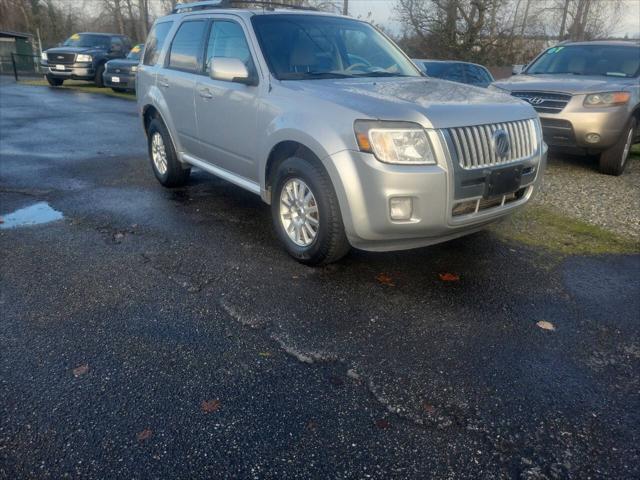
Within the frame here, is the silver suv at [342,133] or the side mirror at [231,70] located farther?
the side mirror at [231,70]

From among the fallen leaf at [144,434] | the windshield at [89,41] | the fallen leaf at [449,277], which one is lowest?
the fallen leaf at [449,277]

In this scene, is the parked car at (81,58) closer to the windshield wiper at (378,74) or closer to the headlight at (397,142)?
the windshield wiper at (378,74)

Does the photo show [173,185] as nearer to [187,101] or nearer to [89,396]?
[187,101]

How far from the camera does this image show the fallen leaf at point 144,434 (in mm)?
2286

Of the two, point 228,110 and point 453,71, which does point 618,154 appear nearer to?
point 228,110

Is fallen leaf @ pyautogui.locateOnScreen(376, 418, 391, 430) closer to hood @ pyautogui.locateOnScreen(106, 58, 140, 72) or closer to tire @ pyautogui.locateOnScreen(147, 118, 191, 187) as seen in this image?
tire @ pyautogui.locateOnScreen(147, 118, 191, 187)

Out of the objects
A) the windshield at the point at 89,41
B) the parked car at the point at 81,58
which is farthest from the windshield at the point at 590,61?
the windshield at the point at 89,41

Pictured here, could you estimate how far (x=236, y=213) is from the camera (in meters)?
5.52

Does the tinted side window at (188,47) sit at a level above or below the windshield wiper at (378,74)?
above

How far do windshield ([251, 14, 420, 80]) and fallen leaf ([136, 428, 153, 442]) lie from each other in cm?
292

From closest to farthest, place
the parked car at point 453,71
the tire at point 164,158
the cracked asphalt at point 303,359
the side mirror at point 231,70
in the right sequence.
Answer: the cracked asphalt at point 303,359
the side mirror at point 231,70
the tire at point 164,158
the parked car at point 453,71

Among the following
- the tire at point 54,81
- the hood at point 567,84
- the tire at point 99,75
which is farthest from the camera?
the tire at point 54,81

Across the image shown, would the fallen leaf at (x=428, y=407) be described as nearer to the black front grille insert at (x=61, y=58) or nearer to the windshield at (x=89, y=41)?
the black front grille insert at (x=61, y=58)

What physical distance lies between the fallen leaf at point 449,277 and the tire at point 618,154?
4.56 metres
